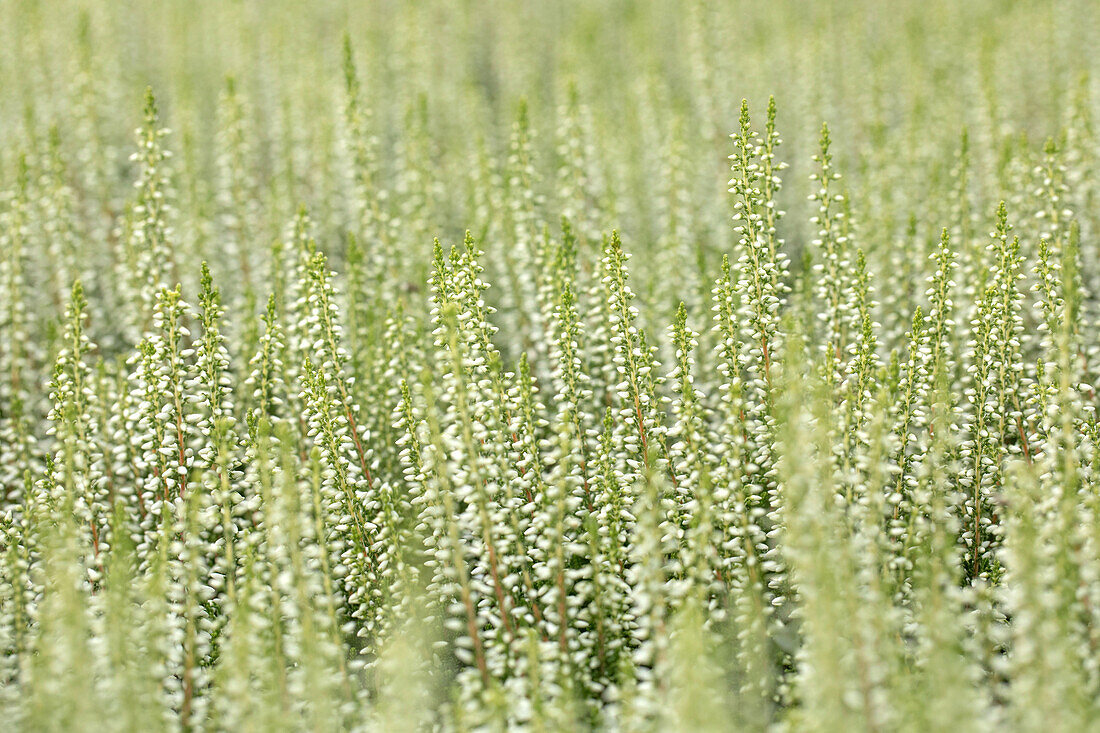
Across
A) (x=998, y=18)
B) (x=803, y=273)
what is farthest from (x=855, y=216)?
(x=998, y=18)

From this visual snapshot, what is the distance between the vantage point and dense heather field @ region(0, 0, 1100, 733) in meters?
6.11

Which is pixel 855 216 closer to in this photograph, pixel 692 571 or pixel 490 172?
pixel 490 172

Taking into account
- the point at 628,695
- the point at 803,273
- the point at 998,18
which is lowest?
the point at 628,695

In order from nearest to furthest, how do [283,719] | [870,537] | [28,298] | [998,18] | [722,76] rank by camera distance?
[283,719] → [870,537] → [28,298] → [722,76] → [998,18]

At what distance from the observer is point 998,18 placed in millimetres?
17797

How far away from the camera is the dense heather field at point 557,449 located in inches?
241

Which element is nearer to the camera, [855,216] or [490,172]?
[855,216]

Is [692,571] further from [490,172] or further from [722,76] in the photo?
[722,76]

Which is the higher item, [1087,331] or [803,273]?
[803,273]

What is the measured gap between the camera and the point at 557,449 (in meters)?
7.38

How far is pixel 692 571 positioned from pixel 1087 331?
6.42 metres

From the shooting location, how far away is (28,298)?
38.2 feet

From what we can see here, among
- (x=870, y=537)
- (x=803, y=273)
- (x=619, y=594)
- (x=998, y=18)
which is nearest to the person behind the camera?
(x=870, y=537)

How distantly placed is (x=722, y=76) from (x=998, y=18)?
260 inches
